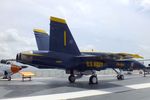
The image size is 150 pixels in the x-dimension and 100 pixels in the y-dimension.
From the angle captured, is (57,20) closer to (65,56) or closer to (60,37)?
(60,37)

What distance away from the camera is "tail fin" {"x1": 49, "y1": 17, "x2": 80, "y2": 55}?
20.9 meters

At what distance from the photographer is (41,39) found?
1049 inches

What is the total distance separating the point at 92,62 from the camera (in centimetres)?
2212

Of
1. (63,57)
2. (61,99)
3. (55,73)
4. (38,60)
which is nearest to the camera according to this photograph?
(61,99)

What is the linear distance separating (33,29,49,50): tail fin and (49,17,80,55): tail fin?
4.87m

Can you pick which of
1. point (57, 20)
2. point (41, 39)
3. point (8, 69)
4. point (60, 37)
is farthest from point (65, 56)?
point (8, 69)

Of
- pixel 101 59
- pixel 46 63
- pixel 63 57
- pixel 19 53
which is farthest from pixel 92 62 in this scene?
pixel 19 53

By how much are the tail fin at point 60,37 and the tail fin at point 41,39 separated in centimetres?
487

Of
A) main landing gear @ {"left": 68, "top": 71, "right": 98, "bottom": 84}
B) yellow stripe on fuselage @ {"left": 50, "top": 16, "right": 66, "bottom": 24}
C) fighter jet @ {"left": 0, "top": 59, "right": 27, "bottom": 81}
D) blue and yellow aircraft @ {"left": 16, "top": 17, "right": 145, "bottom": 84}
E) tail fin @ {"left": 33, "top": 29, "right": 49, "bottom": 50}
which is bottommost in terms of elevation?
main landing gear @ {"left": 68, "top": 71, "right": 98, "bottom": 84}

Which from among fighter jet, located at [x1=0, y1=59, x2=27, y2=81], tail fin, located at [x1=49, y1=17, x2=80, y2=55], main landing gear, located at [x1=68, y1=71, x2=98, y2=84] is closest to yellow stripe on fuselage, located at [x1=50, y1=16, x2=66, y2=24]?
tail fin, located at [x1=49, y1=17, x2=80, y2=55]

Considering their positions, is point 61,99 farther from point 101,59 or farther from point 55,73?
point 55,73

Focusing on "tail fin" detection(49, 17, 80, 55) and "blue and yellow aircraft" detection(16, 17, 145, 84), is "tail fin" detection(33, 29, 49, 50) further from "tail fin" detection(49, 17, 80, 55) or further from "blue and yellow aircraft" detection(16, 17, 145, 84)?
"tail fin" detection(49, 17, 80, 55)

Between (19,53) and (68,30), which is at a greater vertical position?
(68,30)

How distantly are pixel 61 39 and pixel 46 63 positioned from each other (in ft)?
7.60
